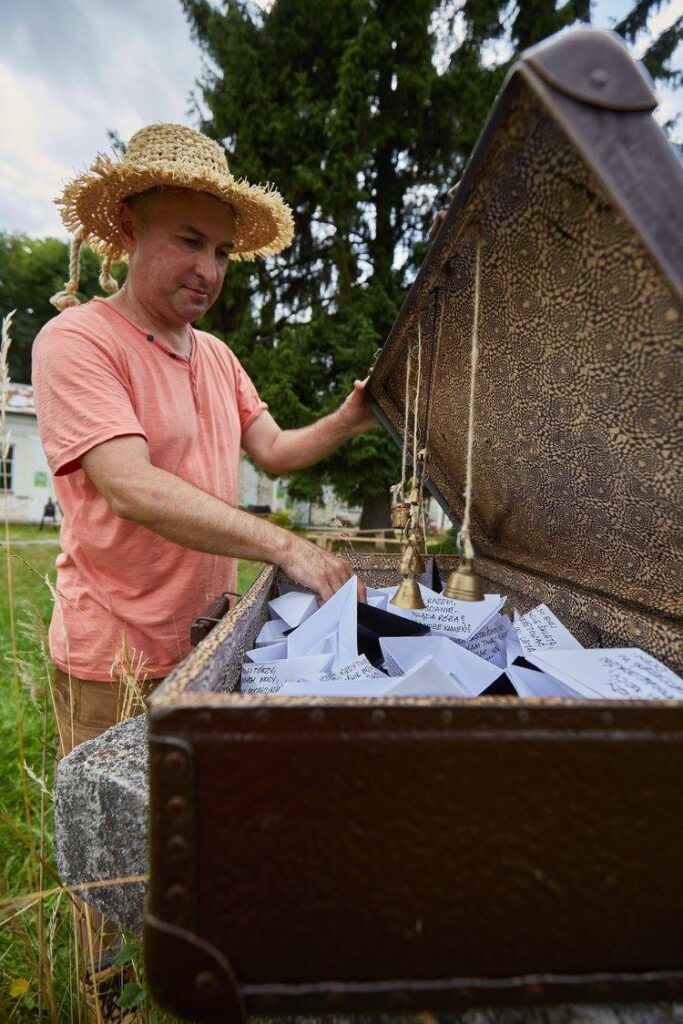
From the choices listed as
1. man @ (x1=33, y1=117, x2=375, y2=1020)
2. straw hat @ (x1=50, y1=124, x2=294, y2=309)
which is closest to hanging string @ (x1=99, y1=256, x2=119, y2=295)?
straw hat @ (x1=50, y1=124, x2=294, y2=309)

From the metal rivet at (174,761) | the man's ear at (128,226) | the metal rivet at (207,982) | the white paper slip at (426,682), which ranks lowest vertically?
the metal rivet at (207,982)

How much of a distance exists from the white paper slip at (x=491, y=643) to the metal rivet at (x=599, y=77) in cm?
120

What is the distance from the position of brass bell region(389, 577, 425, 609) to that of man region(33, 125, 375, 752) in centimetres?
21

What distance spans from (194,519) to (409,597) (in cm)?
64

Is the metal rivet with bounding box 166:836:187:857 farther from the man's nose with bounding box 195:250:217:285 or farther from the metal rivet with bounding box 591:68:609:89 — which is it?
the man's nose with bounding box 195:250:217:285

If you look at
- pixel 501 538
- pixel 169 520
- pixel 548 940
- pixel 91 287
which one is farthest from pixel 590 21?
pixel 91 287

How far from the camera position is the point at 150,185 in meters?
1.95

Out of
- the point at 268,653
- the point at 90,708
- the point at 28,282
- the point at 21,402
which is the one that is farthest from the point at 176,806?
the point at 28,282

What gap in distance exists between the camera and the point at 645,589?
1.56 m

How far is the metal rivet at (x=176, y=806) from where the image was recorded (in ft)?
2.06

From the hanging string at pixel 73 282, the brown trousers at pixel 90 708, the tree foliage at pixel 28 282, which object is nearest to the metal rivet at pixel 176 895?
the brown trousers at pixel 90 708

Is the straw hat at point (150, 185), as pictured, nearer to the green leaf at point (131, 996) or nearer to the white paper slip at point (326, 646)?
the white paper slip at point (326, 646)

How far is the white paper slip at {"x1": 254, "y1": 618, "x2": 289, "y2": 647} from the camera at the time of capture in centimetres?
147

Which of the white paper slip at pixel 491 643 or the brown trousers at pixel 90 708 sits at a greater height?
the white paper slip at pixel 491 643
